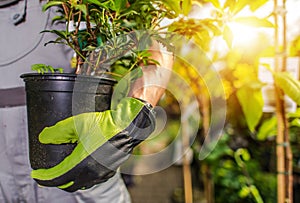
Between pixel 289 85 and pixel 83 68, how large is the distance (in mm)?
401

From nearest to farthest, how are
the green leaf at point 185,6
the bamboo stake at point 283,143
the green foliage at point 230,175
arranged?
the green leaf at point 185,6 < the bamboo stake at point 283,143 < the green foliage at point 230,175

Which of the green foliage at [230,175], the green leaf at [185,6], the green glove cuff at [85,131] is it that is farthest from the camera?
the green foliage at [230,175]

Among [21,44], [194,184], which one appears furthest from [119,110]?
[194,184]

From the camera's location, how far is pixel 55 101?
1.56 feet

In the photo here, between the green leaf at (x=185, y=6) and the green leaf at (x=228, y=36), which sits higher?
the green leaf at (x=185, y=6)

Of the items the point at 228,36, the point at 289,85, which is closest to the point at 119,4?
the point at 228,36

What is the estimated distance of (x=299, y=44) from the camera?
1.05m

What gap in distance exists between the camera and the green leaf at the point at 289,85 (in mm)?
665

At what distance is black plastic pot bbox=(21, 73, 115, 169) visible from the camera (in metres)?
0.47

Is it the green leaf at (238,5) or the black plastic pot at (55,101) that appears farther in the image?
the green leaf at (238,5)

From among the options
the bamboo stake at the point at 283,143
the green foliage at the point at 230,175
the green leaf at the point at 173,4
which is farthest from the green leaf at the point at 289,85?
the green foliage at the point at 230,175

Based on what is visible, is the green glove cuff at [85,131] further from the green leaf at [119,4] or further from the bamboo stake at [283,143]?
the bamboo stake at [283,143]

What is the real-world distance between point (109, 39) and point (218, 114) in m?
0.28

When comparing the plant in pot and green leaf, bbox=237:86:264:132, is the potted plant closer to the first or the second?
the plant in pot
